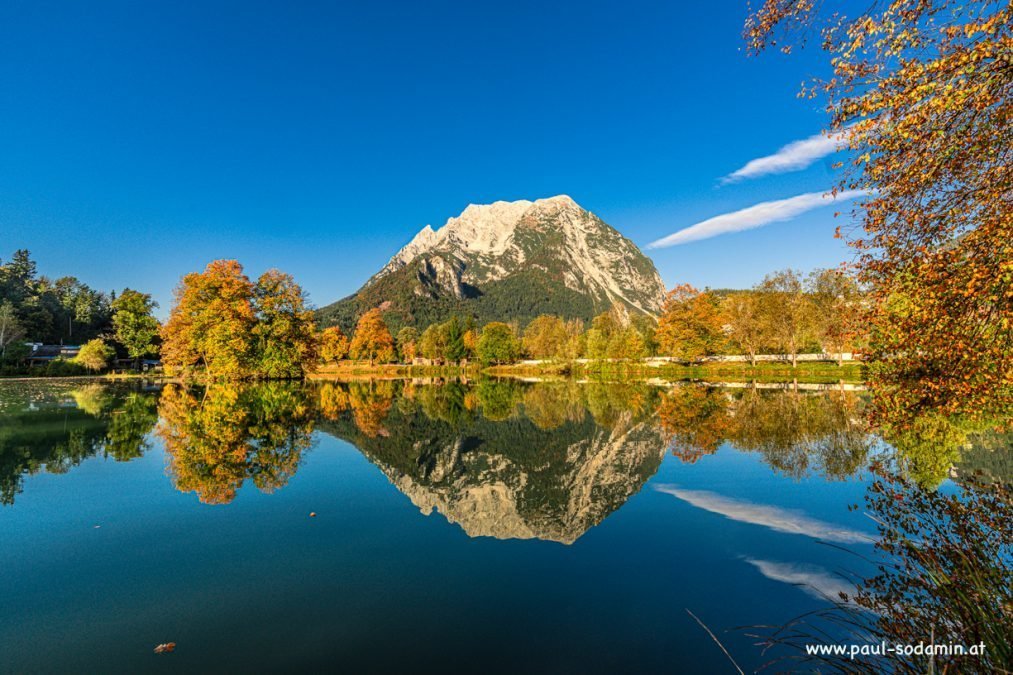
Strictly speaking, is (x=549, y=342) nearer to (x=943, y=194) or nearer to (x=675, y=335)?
(x=675, y=335)

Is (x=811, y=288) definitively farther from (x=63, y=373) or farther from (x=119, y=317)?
(x=63, y=373)

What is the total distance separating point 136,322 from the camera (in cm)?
8088

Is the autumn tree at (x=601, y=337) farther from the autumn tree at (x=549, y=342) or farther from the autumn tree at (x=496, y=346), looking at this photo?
the autumn tree at (x=496, y=346)

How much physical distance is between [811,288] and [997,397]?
2806 inches

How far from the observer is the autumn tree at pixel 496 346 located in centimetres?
10156

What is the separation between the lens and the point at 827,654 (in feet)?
18.6

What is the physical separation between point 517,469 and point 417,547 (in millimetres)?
6884

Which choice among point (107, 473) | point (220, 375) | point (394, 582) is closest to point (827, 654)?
point (394, 582)

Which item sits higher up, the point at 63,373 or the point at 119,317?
the point at 119,317

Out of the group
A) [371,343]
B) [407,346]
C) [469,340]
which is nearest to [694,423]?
[371,343]

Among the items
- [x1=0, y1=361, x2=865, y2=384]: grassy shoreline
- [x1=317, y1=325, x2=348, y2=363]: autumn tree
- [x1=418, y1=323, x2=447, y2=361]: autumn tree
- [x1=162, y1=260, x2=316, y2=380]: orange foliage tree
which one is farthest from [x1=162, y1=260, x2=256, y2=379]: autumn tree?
[x1=418, y1=323, x2=447, y2=361]: autumn tree

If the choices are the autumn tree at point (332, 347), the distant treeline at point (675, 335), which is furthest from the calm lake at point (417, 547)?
the autumn tree at point (332, 347)

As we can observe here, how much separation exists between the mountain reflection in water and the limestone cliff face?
0.05 m

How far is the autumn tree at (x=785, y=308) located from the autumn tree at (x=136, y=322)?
101m
